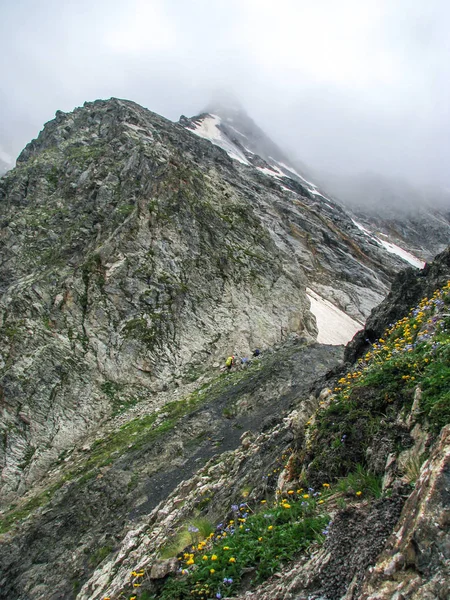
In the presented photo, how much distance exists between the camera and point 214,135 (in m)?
120

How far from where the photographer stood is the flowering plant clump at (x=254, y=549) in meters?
4.95

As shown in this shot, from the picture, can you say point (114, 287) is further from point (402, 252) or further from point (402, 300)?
point (402, 252)

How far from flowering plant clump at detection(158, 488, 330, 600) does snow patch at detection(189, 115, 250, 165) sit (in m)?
106

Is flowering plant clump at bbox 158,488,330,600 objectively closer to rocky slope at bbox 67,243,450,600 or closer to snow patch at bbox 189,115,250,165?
rocky slope at bbox 67,243,450,600

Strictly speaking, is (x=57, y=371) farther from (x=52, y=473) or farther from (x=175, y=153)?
(x=175, y=153)

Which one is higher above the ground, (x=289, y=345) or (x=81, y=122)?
(x=81, y=122)

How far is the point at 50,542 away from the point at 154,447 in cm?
459

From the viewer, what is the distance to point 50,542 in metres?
12.2

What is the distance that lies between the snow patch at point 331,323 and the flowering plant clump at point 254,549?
32.2 metres

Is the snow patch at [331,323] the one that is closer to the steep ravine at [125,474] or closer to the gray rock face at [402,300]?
the steep ravine at [125,474]

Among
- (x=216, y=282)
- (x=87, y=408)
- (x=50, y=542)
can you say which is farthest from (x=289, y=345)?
(x=50, y=542)

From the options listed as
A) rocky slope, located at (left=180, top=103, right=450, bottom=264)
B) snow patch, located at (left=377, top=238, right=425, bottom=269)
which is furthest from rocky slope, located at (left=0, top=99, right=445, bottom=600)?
rocky slope, located at (left=180, top=103, right=450, bottom=264)

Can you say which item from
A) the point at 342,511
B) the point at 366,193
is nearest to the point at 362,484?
the point at 342,511

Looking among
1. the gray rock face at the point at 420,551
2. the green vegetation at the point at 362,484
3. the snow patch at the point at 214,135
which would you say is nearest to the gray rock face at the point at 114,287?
the green vegetation at the point at 362,484
